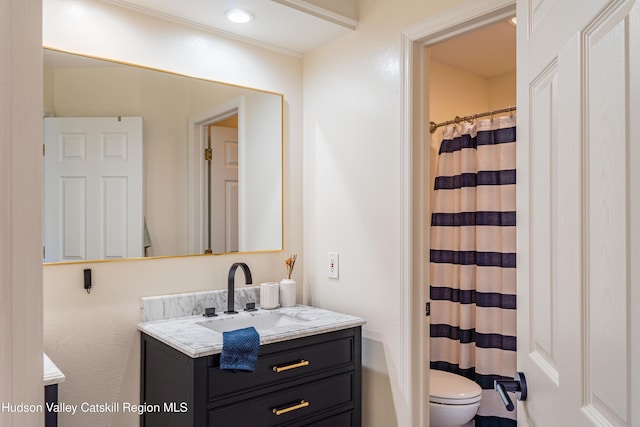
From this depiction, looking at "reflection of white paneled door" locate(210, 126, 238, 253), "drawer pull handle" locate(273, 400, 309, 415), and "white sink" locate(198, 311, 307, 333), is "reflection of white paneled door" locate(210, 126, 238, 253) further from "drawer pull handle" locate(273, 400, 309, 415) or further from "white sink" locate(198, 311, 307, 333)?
"drawer pull handle" locate(273, 400, 309, 415)

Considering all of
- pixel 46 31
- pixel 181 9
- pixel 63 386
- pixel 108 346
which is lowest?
pixel 63 386

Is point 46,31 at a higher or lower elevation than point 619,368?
higher

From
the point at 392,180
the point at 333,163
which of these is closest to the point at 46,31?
the point at 333,163

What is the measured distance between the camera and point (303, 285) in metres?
2.53

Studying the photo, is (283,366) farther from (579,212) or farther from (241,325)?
(579,212)

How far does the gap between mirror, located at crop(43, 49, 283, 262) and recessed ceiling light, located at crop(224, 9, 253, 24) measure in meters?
0.30

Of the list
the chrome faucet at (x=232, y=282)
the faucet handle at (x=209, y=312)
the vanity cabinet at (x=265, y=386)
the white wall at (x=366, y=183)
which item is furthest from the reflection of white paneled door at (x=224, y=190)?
the vanity cabinet at (x=265, y=386)

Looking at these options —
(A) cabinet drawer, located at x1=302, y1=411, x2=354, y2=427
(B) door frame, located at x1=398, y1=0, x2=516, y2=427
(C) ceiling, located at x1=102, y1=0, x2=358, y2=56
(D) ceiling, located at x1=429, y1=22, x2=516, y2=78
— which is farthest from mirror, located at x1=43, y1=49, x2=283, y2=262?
(D) ceiling, located at x1=429, y1=22, x2=516, y2=78

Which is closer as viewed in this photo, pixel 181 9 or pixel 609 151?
pixel 609 151

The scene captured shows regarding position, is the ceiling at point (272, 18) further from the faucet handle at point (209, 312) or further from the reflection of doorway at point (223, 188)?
the faucet handle at point (209, 312)

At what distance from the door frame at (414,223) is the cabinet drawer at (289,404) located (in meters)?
0.27

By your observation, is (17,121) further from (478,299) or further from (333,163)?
(478,299)

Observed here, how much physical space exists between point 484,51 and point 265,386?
2568mm

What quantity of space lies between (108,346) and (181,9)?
4.77ft
